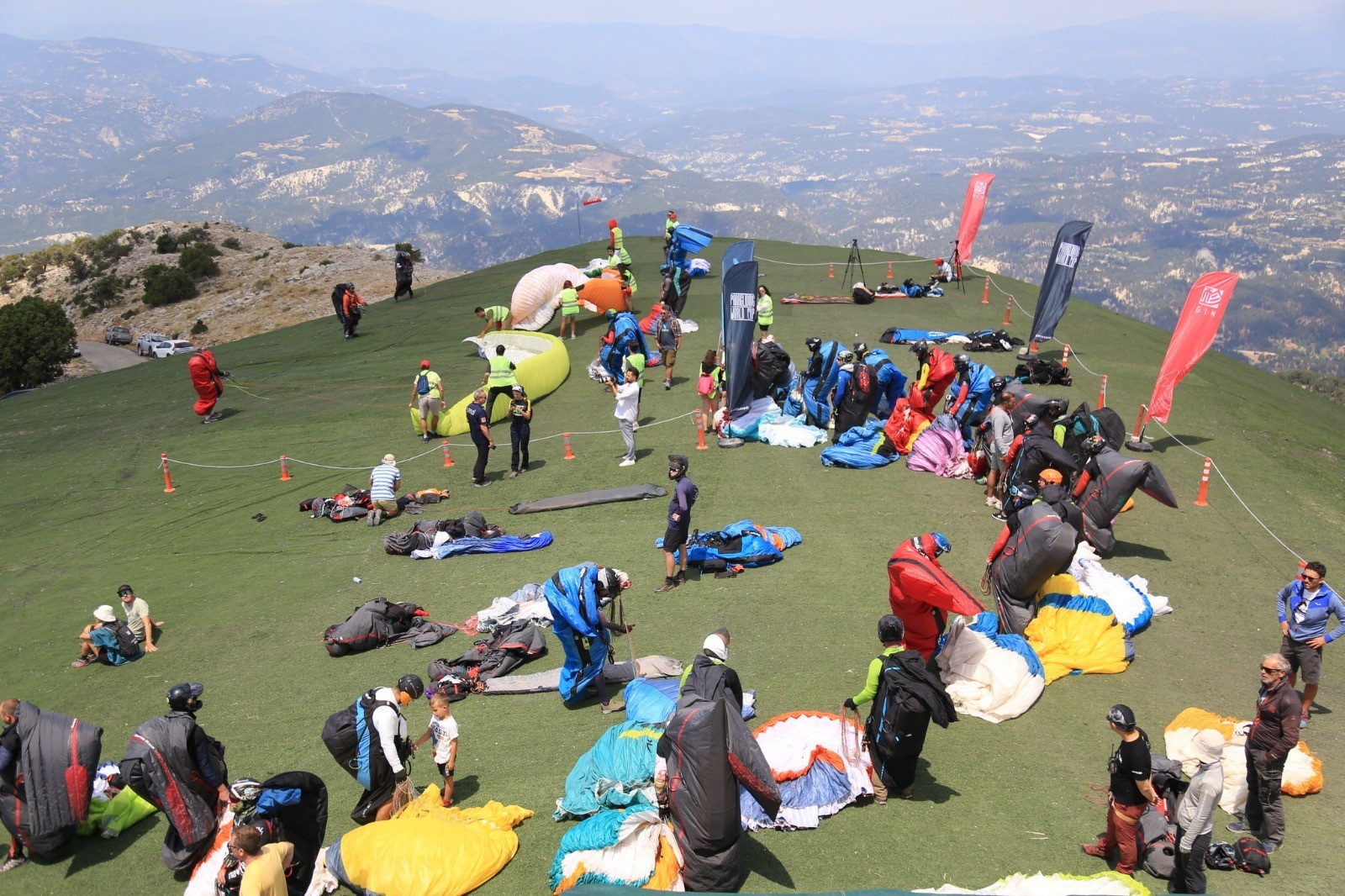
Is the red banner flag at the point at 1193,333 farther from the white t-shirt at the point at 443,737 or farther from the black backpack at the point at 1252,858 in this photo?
the white t-shirt at the point at 443,737

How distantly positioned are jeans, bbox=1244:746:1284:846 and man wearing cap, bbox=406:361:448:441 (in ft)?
44.0

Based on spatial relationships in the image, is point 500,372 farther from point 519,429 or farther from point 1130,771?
point 1130,771

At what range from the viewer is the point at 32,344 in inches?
1548

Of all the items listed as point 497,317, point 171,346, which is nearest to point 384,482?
point 497,317

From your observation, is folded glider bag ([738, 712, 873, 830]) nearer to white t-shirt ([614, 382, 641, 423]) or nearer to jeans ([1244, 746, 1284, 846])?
jeans ([1244, 746, 1284, 846])

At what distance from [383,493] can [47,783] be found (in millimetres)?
6721

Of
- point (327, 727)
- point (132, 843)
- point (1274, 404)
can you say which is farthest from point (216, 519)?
point (1274, 404)

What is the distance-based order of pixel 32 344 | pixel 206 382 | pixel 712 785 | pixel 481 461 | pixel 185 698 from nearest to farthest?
pixel 712 785
pixel 185 698
pixel 481 461
pixel 206 382
pixel 32 344

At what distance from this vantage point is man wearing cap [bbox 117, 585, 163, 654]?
980cm

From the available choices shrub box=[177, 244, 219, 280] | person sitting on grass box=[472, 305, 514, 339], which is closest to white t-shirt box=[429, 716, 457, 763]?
person sitting on grass box=[472, 305, 514, 339]

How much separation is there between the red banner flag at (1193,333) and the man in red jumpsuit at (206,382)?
1780 centimetres

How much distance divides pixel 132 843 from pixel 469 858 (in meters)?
2.92

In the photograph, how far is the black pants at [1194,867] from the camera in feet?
16.8

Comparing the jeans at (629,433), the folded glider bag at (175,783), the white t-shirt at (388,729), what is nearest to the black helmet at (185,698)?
the folded glider bag at (175,783)
